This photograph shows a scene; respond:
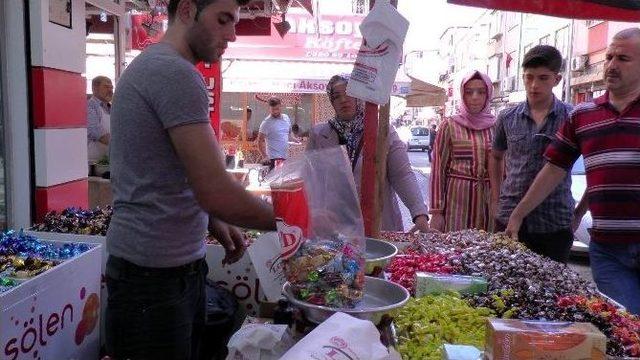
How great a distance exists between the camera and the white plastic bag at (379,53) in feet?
8.01

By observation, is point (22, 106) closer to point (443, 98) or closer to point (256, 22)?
point (256, 22)

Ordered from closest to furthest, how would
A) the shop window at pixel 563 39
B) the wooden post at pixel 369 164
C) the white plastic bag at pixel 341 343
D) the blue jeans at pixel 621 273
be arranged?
the white plastic bag at pixel 341 343
the wooden post at pixel 369 164
the blue jeans at pixel 621 273
the shop window at pixel 563 39

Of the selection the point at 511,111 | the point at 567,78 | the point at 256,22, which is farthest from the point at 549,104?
the point at 567,78

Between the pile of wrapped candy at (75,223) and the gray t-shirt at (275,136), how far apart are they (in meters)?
6.95

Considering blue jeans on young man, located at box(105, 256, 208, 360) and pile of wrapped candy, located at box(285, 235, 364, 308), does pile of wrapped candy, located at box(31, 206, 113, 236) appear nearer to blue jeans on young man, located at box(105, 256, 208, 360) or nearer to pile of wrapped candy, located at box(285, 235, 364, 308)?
blue jeans on young man, located at box(105, 256, 208, 360)

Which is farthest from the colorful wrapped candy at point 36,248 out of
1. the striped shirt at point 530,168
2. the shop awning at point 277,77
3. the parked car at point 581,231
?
the shop awning at point 277,77

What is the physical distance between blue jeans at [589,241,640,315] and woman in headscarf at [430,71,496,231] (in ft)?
4.19

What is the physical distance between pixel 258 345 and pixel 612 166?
2410mm

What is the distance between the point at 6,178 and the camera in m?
3.79

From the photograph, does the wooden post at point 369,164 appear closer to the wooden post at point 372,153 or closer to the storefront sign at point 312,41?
the wooden post at point 372,153

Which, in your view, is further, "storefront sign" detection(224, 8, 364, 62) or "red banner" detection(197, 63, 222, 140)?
"storefront sign" detection(224, 8, 364, 62)

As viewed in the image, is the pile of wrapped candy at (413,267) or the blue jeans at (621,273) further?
the blue jeans at (621,273)

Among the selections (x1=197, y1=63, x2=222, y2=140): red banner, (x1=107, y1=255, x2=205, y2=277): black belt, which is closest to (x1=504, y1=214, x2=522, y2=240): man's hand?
(x1=107, y1=255, x2=205, y2=277): black belt

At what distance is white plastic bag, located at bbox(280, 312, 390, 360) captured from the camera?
133cm
